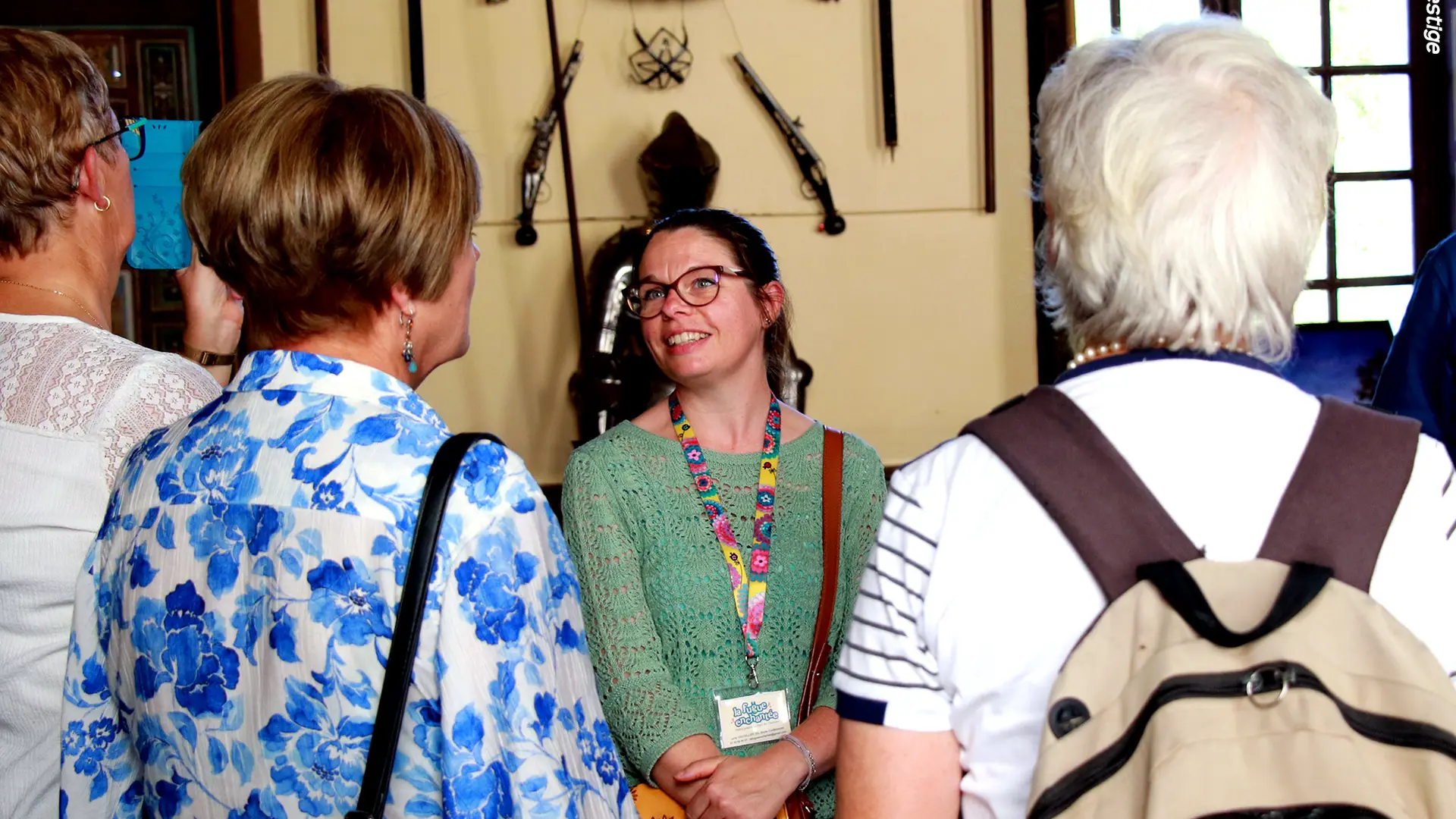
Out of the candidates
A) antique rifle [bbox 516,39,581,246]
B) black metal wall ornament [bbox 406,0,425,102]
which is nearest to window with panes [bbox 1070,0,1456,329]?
antique rifle [bbox 516,39,581,246]

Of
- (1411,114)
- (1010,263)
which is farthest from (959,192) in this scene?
(1411,114)

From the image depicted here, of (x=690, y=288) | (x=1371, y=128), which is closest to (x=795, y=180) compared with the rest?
(x=1371, y=128)

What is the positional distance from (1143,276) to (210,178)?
0.76 m

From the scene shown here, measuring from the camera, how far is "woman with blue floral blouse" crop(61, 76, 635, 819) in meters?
1.01

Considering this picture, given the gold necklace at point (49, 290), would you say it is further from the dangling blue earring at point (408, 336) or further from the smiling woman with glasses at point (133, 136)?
the dangling blue earring at point (408, 336)

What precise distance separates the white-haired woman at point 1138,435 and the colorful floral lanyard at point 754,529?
87 centimetres

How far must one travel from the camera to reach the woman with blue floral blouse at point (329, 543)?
1.01 m

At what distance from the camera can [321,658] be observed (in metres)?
1.01

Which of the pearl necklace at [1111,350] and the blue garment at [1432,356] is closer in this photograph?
the pearl necklace at [1111,350]

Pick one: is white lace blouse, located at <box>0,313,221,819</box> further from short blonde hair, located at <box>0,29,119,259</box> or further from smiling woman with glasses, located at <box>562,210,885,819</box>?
smiling woman with glasses, located at <box>562,210,885,819</box>

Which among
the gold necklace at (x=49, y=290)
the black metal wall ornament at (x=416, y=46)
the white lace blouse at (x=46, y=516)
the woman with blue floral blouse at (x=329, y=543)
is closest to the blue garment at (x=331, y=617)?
the woman with blue floral blouse at (x=329, y=543)

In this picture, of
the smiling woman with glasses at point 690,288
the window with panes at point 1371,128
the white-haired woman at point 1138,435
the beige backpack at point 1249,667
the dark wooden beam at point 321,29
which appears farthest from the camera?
the window with panes at point 1371,128

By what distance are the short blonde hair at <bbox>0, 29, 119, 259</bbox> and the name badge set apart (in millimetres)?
1078

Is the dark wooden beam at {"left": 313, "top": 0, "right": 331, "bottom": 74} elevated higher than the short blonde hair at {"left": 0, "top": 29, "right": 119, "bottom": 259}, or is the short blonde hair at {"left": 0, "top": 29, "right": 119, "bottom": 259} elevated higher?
the dark wooden beam at {"left": 313, "top": 0, "right": 331, "bottom": 74}
